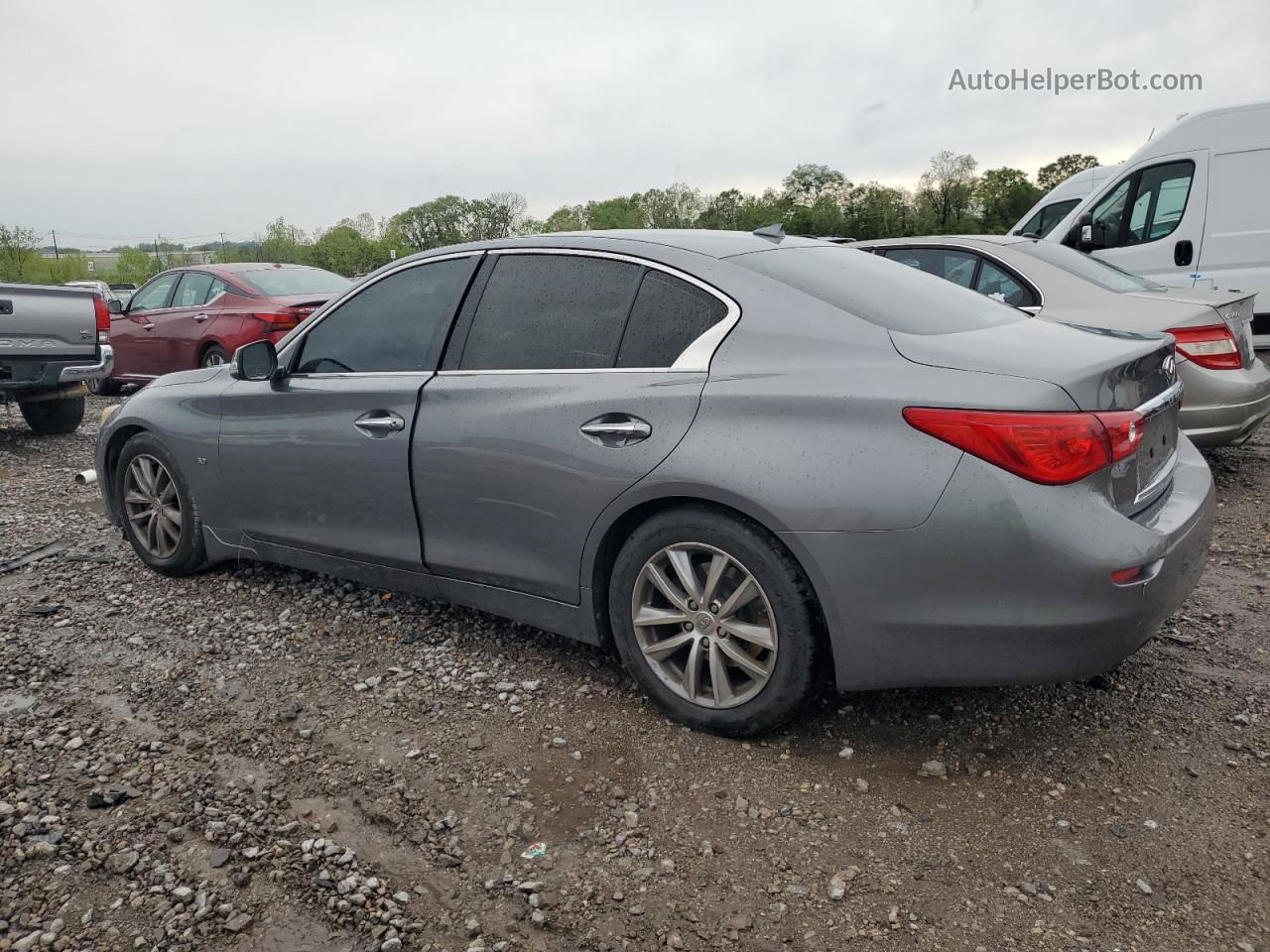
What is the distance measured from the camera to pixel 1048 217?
14.6 meters

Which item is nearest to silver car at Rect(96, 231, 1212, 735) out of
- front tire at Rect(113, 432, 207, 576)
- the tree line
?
front tire at Rect(113, 432, 207, 576)

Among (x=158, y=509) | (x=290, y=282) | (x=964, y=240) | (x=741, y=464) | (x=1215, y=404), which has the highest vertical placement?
(x=964, y=240)

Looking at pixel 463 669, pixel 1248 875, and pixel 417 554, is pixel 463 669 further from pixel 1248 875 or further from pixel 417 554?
pixel 1248 875

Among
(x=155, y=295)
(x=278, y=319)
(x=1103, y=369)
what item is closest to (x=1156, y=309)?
(x=1103, y=369)

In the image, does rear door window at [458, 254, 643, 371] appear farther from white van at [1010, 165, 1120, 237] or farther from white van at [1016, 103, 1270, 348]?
white van at [1010, 165, 1120, 237]

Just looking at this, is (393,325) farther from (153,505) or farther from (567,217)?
(567,217)

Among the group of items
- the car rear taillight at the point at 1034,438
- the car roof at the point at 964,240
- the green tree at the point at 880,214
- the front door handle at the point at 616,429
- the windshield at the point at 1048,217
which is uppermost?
the green tree at the point at 880,214

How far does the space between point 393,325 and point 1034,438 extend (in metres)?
2.47

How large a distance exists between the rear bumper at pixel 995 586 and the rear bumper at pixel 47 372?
8.35 meters

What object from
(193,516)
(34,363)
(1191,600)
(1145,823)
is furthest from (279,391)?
(34,363)

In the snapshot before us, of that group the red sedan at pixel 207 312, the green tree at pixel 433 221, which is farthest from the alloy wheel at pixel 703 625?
the green tree at pixel 433 221

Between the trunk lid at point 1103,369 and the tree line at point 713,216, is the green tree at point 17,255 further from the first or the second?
the trunk lid at point 1103,369

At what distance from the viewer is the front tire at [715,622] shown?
9.39 ft

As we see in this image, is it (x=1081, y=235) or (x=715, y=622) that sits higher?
(x=1081, y=235)
